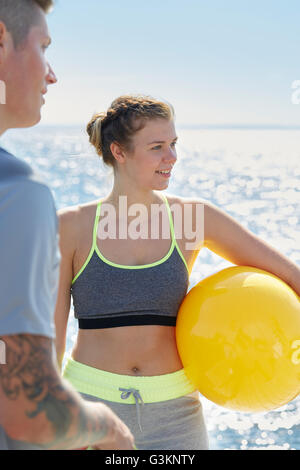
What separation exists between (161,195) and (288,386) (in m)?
0.97

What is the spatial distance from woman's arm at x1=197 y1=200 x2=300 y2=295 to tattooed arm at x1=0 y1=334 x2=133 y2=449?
1497mm

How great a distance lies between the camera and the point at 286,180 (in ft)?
54.1

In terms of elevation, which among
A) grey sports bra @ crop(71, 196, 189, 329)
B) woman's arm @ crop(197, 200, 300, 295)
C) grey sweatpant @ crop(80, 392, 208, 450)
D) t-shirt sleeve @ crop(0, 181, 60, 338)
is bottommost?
grey sweatpant @ crop(80, 392, 208, 450)

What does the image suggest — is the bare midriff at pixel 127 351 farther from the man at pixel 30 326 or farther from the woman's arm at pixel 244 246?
the man at pixel 30 326

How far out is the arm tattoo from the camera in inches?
42.4

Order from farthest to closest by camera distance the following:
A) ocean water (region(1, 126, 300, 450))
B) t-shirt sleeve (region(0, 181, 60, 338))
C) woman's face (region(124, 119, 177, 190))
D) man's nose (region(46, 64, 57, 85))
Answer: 1. ocean water (region(1, 126, 300, 450))
2. woman's face (region(124, 119, 177, 190))
3. man's nose (region(46, 64, 57, 85))
4. t-shirt sleeve (region(0, 181, 60, 338))

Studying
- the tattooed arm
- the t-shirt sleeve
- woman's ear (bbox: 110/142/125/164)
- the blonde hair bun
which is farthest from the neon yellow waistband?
the t-shirt sleeve

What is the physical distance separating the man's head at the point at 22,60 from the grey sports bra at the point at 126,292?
120 centimetres

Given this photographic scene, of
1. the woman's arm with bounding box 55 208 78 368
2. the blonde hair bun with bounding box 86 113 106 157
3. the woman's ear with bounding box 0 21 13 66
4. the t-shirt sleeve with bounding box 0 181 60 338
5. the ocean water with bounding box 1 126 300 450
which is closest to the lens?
the t-shirt sleeve with bounding box 0 181 60 338

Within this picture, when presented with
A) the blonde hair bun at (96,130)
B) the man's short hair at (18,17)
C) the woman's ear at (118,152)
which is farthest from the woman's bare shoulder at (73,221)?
the man's short hair at (18,17)

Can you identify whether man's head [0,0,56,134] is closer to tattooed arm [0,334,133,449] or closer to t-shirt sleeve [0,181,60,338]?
t-shirt sleeve [0,181,60,338]

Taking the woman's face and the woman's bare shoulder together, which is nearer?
the woman's bare shoulder

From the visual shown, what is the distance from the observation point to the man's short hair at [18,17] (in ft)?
4.00
